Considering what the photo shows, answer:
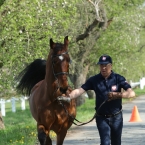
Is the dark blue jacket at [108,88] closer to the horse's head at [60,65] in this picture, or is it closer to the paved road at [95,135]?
the horse's head at [60,65]

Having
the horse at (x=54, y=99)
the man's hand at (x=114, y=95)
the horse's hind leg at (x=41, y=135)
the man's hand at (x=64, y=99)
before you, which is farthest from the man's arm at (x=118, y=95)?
the horse's hind leg at (x=41, y=135)

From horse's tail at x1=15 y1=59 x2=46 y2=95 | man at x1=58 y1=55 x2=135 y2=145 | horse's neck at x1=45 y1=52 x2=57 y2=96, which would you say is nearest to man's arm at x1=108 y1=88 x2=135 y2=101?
man at x1=58 y1=55 x2=135 y2=145

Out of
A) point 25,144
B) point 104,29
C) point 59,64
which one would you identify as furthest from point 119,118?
point 104,29

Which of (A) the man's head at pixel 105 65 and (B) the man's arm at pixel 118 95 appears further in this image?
(A) the man's head at pixel 105 65

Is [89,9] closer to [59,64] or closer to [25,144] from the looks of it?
[25,144]

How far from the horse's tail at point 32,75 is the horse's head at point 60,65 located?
12.0 ft

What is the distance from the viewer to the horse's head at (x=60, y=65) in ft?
34.1

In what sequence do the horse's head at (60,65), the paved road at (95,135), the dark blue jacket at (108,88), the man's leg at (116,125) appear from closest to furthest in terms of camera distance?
1. the dark blue jacket at (108,88)
2. the man's leg at (116,125)
3. the horse's head at (60,65)
4. the paved road at (95,135)

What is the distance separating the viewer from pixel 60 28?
908 inches

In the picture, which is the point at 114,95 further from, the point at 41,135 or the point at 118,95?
the point at 41,135

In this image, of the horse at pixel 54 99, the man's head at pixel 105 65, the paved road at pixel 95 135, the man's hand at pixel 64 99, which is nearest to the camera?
the man's head at pixel 105 65

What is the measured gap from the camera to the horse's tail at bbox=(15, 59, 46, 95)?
14.4 metres

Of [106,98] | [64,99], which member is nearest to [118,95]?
[106,98]

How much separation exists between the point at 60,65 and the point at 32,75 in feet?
13.8
